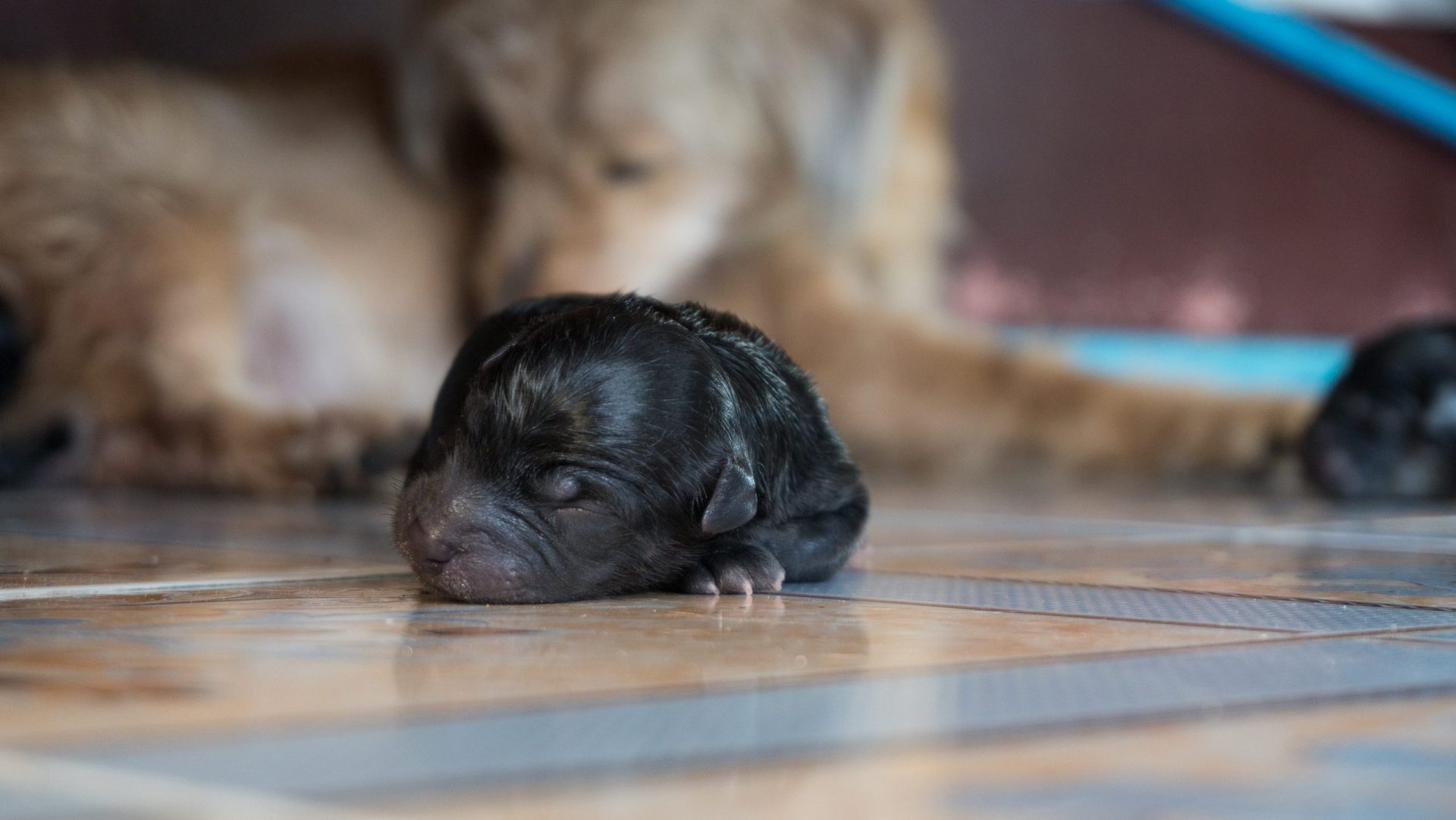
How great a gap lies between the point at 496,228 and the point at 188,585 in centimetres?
167

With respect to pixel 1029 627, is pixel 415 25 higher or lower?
higher

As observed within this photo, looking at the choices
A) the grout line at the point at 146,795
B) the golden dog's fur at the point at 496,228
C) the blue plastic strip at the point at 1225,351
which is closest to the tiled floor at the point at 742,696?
the grout line at the point at 146,795

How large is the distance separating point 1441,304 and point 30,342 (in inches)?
137

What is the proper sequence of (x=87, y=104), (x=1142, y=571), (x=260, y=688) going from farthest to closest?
1. (x=87, y=104)
2. (x=1142, y=571)
3. (x=260, y=688)

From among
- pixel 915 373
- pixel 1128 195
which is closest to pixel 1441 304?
pixel 1128 195

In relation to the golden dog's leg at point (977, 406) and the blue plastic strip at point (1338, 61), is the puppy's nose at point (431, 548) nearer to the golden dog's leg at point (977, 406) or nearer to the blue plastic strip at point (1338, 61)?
the golden dog's leg at point (977, 406)

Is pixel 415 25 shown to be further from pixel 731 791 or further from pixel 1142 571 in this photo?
pixel 731 791

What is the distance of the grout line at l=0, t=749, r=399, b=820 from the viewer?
414mm

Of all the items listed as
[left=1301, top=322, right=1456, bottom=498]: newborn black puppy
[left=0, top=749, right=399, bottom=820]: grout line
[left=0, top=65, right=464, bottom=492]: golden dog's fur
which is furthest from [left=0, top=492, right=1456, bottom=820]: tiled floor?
[left=0, top=65, right=464, bottom=492]: golden dog's fur

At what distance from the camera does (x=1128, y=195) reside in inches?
163

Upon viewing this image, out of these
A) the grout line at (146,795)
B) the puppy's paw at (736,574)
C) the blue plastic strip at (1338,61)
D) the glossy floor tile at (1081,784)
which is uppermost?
the blue plastic strip at (1338,61)

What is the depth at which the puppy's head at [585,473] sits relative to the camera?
95cm

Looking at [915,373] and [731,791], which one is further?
[915,373]

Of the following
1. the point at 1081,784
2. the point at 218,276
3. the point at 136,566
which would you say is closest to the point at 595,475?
the point at 136,566
